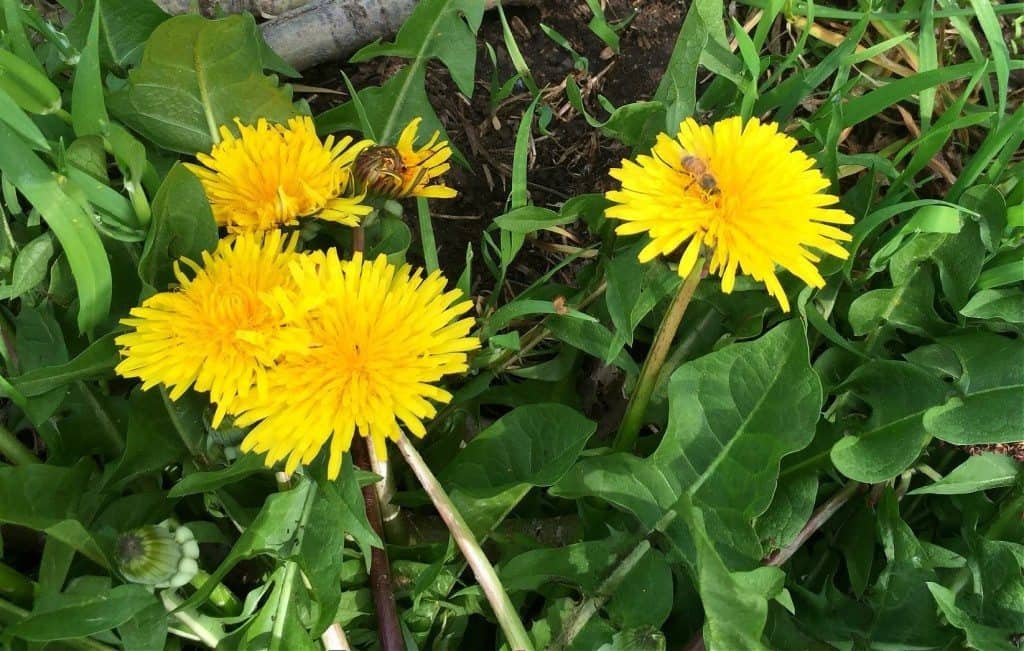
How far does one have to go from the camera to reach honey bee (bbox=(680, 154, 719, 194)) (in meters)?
1.12

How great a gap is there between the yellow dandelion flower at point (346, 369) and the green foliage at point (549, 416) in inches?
5.3

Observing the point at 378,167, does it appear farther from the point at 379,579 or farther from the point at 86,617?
the point at 86,617

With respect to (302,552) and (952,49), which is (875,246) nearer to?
(952,49)

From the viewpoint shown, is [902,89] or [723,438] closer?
[723,438]

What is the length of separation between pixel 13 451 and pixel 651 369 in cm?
108

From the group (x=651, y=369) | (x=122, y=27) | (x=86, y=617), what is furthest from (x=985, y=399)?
(x=122, y=27)

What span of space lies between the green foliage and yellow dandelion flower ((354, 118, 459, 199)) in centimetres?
5

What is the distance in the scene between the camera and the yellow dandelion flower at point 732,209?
1.12 m

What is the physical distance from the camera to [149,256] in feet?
4.23

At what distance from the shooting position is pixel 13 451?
4.49 ft

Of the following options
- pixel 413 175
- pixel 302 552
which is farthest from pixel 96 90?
pixel 302 552

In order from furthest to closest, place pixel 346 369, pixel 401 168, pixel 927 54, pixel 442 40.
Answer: pixel 927 54 → pixel 442 40 → pixel 401 168 → pixel 346 369

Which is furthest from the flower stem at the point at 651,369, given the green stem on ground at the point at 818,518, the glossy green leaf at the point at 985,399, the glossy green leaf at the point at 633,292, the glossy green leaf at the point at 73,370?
the glossy green leaf at the point at 73,370

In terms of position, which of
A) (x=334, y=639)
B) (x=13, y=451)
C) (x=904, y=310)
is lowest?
(x=334, y=639)
